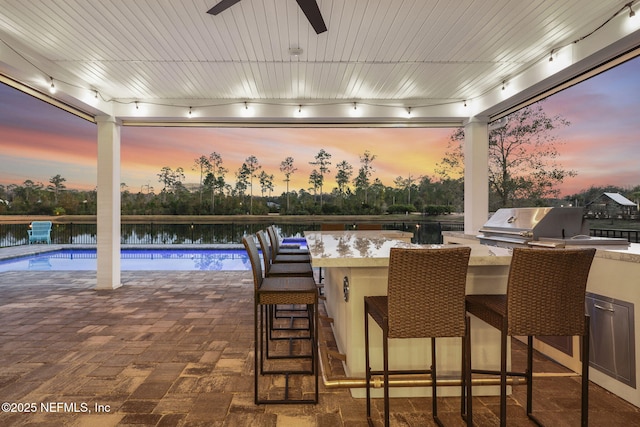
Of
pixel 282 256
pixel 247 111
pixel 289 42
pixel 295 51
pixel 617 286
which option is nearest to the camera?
pixel 617 286

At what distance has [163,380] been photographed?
7.93 feet

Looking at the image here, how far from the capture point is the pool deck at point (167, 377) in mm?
1979

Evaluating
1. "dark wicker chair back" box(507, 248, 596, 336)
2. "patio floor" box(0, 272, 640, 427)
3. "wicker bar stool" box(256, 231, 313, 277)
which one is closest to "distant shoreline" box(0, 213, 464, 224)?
"patio floor" box(0, 272, 640, 427)

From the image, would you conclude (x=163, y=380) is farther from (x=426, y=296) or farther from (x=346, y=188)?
(x=346, y=188)

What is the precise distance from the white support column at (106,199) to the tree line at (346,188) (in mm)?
674

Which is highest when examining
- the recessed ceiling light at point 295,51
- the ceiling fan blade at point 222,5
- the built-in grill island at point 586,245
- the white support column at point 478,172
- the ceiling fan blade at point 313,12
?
the recessed ceiling light at point 295,51

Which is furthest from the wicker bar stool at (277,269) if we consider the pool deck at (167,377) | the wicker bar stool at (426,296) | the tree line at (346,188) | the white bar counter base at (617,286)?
the tree line at (346,188)

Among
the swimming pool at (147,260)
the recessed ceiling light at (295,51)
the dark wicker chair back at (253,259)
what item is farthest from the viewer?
the swimming pool at (147,260)

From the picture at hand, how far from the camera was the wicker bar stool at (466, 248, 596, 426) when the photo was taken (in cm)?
164

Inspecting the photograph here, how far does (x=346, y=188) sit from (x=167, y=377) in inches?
321

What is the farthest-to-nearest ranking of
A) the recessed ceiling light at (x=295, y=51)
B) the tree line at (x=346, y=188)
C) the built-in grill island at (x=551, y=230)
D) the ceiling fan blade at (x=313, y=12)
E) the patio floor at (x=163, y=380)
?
1. the tree line at (x=346, y=188)
2. the recessed ceiling light at (x=295, y=51)
3. the built-in grill island at (x=551, y=230)
4. the ceiling fan blade at (x=313, y=12)
5. the patio floor at (x=163, y=380)

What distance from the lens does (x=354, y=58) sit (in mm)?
3744

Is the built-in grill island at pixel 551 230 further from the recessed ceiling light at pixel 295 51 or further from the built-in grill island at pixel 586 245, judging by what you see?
the recessed ceiling light at pixel 295 51

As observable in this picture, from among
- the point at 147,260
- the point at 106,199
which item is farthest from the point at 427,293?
the point at 147,260
